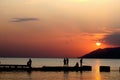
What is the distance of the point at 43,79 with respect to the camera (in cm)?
4731

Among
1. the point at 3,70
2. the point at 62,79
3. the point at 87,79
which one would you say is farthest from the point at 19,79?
the point at 3,70

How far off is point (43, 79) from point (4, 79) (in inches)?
202

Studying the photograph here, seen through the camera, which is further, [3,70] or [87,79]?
[3,70]

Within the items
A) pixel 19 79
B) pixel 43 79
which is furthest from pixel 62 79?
pixel 19 79

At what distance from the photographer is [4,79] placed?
46.6 metres

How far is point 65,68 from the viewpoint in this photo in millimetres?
68125

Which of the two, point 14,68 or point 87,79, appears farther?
point 14,68

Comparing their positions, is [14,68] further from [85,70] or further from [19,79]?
[19,79]

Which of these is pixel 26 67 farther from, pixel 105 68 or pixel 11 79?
pixel 11 79

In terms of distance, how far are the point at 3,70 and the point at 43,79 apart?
19899mm

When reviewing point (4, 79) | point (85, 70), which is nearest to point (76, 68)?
point (85, 70)

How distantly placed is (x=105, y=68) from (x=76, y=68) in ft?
18.5

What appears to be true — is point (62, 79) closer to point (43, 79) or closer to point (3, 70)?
point (43, 79)

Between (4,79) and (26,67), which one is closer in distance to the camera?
(4,79)
